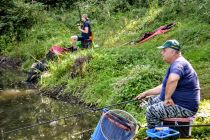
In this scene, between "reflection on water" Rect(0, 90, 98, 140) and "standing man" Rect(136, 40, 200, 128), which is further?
"reflection on water" Rect(0, 90, 98, 140)

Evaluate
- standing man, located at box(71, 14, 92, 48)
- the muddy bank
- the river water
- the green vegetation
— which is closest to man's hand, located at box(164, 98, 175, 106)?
the green vegetation

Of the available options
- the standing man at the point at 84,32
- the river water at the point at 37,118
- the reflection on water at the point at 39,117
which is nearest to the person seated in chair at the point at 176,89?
the river water at the point at 37,118

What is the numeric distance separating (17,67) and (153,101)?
1401cm

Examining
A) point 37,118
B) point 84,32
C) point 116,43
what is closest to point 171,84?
point 37,118

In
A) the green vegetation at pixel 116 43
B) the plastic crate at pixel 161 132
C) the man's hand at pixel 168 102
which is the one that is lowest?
the green vegetation at pixel 116 43

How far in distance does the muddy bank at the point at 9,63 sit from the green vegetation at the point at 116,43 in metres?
0.30

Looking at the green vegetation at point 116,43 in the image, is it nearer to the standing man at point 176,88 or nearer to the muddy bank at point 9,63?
the muddy bank at point 9,63

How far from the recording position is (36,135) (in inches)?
431

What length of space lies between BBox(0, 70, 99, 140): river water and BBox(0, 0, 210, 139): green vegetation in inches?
25.6

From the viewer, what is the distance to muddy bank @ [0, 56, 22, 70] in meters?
21.2

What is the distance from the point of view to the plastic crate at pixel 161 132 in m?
6.91

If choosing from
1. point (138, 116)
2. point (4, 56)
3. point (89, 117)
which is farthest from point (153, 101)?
point (4, 56)

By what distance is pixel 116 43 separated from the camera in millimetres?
18875

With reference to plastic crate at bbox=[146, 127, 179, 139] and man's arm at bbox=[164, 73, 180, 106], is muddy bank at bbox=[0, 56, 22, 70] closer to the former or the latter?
plastic crate at bbox=[146, 127, 179, 139]
